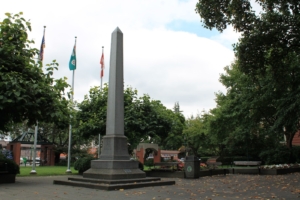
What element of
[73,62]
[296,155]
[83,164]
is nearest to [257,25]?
[83,164]

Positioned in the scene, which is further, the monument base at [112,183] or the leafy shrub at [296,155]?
the leafy shrub at [296,155]

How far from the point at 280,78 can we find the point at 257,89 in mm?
8603

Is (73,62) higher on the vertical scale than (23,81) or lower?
higher

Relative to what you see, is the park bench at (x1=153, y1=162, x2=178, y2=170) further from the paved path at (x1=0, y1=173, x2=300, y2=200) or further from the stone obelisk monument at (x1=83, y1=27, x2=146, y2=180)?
the paved path at (x1=0, y1=173, x2=300, y2=200)

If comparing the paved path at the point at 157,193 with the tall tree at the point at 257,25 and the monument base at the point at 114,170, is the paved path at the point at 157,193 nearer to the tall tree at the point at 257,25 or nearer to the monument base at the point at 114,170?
the monument base at the point at 114,170

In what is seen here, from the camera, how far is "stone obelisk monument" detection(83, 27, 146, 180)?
12609mm

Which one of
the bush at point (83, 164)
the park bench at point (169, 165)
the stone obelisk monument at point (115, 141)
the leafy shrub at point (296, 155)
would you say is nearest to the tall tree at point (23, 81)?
the stone obelisk monument at point (115, 141)

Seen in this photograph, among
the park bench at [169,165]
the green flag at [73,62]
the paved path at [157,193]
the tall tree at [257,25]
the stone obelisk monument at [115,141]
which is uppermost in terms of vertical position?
the green flag at [73,62]

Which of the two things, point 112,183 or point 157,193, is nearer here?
point 157,193

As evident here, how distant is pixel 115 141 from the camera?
1328 cm

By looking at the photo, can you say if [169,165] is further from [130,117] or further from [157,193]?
[157,193]

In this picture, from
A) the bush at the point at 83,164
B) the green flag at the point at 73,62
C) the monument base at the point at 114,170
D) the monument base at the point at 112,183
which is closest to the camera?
the monument base at the point at 112,183

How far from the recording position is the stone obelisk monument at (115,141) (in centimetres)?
1261

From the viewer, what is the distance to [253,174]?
2022 centimetres
